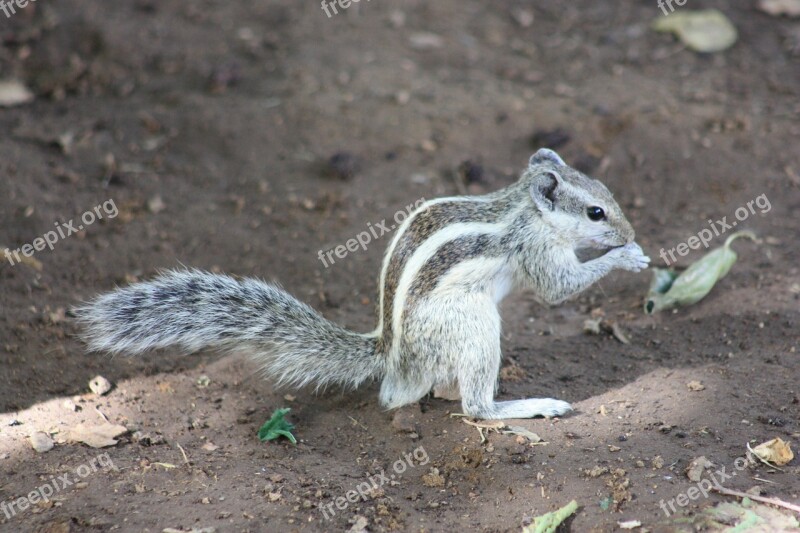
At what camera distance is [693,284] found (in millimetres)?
5488

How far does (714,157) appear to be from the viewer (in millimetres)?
7211

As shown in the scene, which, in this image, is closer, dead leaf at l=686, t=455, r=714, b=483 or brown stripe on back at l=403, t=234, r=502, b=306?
dead leaf at l=686, t=455, r=714, b=483

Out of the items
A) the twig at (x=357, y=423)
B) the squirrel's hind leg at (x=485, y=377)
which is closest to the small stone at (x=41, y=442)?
the twig at (x=357, y=423)

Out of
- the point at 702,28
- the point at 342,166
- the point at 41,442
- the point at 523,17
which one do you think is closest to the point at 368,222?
the point at 342,166

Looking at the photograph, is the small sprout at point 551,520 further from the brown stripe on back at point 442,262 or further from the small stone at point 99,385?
the small stone at point 99,385

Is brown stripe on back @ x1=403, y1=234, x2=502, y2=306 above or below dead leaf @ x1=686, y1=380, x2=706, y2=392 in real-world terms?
above

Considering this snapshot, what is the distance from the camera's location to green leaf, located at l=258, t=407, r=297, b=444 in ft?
14.9

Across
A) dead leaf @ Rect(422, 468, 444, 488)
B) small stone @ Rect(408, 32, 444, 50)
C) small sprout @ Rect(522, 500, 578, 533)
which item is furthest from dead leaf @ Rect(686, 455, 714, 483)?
small stone @ Rect(408, 32, 444, 50)

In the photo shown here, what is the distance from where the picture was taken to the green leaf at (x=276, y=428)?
453 cm

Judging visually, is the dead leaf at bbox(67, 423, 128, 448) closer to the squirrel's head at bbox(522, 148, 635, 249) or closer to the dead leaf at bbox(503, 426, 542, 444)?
the dead leaf at bbox(503, 426, 542, 444)

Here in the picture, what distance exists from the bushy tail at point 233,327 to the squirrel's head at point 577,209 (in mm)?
1277

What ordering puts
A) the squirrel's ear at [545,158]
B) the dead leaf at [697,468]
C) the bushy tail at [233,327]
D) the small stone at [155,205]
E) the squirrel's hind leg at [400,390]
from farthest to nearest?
the small stone at [155,205]
the squirrel's ear at [545,158]
the squirrel's hind leg at [400,390]
the bushy tail at [233,327]
the dead leaf at [697,468]

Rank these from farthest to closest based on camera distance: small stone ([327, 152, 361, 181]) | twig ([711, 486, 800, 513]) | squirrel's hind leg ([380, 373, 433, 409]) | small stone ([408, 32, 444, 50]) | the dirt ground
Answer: small stone ([408, 32, 444, 50]) → small stone ([327, 152, 361, 181]) → squirrel's hind leg ([380, 373, 433, 409]) → the dirt ground → twig ([711, 486, 800, 513])

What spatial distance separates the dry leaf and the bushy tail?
A: 2.05 meters
